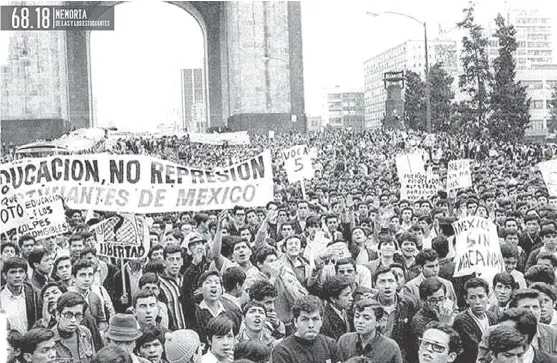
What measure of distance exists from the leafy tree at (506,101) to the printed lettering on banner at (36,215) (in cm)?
3865

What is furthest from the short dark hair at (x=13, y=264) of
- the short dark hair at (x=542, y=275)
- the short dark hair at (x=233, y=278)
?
the short dark hair at (x=542, y=275)

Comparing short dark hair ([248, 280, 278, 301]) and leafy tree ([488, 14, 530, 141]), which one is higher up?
leafy tree ([488, 14, 530, 141])

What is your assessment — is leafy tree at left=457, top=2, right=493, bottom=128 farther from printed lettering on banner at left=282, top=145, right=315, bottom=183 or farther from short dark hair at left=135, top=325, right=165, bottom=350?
short dark hair at left=135, top=325, right=165, bottom=350

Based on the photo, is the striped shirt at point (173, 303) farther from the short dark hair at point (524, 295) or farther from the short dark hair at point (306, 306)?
the short dark hair at point (524, 295)

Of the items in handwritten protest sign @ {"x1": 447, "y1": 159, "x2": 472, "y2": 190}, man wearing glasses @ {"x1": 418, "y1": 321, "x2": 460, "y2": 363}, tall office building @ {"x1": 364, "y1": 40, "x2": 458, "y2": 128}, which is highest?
tall office building @ {"x1": 364, "y1": 40, "x2": 458, "y2": 128}

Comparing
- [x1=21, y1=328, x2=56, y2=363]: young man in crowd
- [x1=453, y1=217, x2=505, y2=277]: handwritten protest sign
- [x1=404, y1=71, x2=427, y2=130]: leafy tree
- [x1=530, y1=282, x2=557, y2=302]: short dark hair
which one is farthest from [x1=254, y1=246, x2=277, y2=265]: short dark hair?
[x1=404, y1=71, x2=427, y2=130]: leafy tree

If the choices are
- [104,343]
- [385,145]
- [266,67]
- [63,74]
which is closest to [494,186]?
[104,343]

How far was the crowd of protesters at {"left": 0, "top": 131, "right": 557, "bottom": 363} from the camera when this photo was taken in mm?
6090

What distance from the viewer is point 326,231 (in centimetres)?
1216

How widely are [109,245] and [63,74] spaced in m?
46.6

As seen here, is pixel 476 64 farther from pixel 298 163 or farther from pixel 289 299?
pixel 289 299

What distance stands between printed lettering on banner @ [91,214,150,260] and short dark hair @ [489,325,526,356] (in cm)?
449

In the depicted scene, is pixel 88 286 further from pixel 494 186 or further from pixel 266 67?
pixel 266 67

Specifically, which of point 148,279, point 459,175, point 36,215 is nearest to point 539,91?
point 459,175
